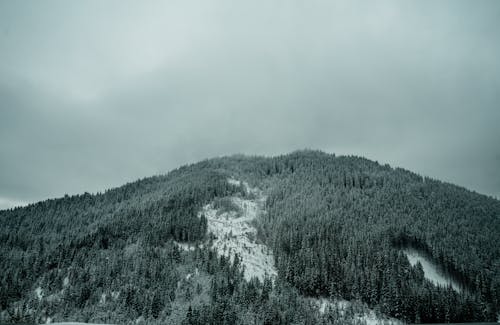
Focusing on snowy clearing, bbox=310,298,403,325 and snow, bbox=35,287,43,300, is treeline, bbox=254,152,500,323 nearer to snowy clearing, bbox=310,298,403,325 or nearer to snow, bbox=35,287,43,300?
snowy clearing, bbox=310,298,403,325

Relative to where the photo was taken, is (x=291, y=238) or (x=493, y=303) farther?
(x=291, y=238)

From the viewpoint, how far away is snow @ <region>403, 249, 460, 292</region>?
6914 inches

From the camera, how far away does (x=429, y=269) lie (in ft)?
604

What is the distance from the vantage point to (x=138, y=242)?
586 feet

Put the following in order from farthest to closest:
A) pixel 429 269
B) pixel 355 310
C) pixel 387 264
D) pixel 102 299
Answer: pixel 429 269, pixel 387 264, pixel 102 299, pixel 355 310

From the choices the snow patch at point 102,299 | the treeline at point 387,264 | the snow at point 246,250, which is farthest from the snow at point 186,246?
the snow patch at point 102,299

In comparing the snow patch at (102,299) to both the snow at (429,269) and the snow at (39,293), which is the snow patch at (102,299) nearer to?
the snow at (39,293)

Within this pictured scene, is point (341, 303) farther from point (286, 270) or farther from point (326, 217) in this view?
point (326, 217)

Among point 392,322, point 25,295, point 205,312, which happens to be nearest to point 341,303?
point 392,322

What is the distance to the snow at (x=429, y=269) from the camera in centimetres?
17562

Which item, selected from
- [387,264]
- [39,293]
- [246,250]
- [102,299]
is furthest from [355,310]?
[39,293]

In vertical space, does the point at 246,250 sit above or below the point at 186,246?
above

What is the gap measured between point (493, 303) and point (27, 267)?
627 ft

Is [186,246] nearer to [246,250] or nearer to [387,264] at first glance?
[246,250]
